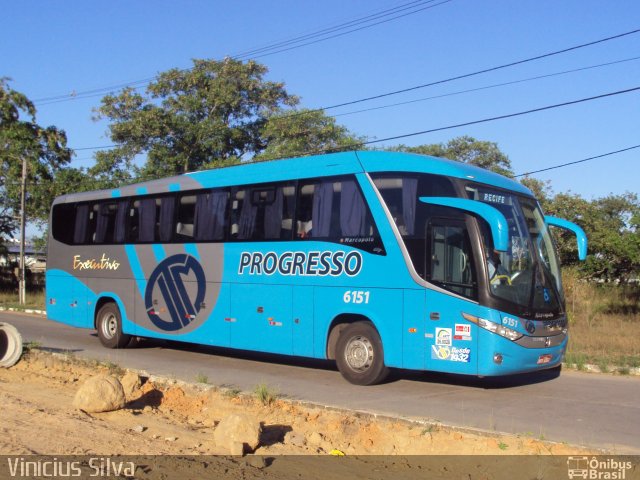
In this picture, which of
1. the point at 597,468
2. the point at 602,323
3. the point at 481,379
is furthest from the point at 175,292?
the point at 602,323

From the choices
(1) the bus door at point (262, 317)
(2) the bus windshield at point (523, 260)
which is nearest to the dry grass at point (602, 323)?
(2) the bus windshield at point (523, 260)

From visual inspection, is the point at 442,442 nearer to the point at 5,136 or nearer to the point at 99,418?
the point at 99,418

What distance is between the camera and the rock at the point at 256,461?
6473 mm

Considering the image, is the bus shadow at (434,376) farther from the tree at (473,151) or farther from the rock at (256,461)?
the tree at (473,151)

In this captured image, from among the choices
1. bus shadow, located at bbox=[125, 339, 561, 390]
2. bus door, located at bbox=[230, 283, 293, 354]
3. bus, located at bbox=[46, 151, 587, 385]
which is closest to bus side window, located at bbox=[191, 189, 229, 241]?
bus, located at bbox=[46, 151, 587, 385]

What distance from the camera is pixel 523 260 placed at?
10188 millimetres

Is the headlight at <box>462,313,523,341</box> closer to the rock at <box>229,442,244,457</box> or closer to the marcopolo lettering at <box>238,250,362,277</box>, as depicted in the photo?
the marcopolo lettering at <box>238,250,362,277</box>

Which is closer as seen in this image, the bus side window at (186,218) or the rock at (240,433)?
the rock at (240,433)

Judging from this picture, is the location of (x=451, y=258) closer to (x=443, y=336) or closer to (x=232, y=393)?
(x=443, y=336)

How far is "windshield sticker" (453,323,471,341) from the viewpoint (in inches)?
389

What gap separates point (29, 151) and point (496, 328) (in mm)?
29173

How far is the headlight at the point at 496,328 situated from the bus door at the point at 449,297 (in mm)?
113

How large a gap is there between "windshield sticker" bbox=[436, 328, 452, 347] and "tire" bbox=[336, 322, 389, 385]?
114 centimetres

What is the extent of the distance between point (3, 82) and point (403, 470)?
30346 millimetres
